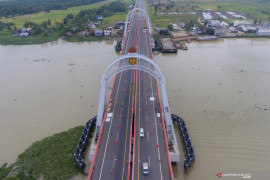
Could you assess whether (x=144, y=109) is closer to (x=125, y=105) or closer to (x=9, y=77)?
(x=125, y=105)

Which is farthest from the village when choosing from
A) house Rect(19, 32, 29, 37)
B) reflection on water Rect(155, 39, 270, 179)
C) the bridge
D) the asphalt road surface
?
the bridge

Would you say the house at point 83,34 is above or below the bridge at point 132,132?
above

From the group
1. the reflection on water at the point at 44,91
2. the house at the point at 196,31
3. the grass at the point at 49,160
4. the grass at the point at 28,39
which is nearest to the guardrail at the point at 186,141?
the grass at the point at 49,160

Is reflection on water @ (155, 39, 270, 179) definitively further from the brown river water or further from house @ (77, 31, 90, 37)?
house @ (77, 31, 90, 37)

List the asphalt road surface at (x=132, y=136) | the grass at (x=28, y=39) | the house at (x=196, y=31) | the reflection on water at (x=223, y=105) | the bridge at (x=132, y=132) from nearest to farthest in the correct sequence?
the asphalt road surface at (x=132, y=136), the bridge at (x=132, y=132), the reflection on water at (x=223, y=105), the grass at (x=28, y=39), the house at (x=196, y=31)

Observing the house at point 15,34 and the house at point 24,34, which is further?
the house at point 15,34

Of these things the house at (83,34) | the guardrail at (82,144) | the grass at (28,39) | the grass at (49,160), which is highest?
the house at (83,34)

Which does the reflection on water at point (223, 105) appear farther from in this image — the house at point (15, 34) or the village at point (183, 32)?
the house at point (15, 34)

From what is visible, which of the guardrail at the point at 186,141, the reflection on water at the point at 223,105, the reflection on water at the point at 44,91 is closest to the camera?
the guardrail at the point at 186,141
